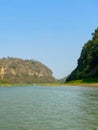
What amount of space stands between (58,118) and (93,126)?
693 cm

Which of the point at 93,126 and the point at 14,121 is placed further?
the point at 14,121

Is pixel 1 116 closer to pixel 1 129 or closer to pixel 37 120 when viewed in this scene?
pixel 37 120

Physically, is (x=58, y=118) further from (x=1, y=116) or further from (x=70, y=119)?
(x=1, y=116)

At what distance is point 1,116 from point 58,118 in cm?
712

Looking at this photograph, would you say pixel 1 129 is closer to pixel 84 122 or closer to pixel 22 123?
pixel 22 123

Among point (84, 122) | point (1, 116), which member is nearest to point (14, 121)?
point (1, 116)

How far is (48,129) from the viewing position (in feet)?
112

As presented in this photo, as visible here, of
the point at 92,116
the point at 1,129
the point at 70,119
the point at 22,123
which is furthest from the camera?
the point at 92,116

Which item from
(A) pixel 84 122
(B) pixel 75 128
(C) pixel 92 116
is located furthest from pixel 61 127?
(C) pixel 92 116

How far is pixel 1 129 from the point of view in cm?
3406

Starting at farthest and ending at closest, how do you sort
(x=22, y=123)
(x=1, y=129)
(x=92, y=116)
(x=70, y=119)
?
1. (x=92, y=116)
2. (x=70, y=119)
3. (x=22, y=123)
4. (x=1, y=129)

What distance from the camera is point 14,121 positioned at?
129ft

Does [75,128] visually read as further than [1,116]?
No

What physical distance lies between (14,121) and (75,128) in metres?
7.86
